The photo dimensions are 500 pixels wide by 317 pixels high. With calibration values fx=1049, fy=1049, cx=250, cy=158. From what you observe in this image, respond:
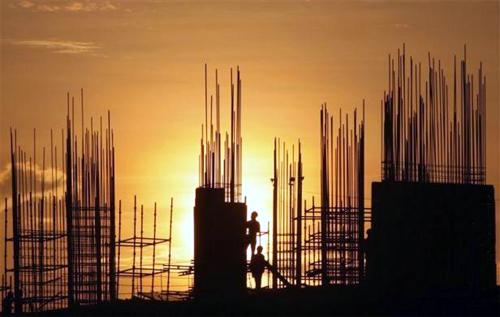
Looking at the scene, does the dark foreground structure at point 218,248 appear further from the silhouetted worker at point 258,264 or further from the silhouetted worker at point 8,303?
the silhouetted worker at point 8,303

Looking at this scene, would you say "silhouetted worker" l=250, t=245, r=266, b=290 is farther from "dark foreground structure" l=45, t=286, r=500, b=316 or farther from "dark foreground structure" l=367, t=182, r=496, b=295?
"dark foreground structure" l=367, t=182, r=496, b=295

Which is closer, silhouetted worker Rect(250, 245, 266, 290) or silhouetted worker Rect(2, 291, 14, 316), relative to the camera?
silhouetted worker Rect(250, 245, 266, 290)

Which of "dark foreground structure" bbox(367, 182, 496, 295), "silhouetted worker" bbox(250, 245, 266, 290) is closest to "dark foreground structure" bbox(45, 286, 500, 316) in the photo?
"dark foreground structure" bbox(367, 182, 496, 295)

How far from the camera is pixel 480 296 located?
57.1ft

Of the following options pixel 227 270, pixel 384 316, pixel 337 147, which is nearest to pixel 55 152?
pixel 337 147

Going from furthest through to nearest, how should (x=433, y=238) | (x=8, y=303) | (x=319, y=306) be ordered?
1. (x=8, y=303)
2. (x=433, y=238)
3. (x=319, y=306)

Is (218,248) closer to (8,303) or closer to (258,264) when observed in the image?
(258,264)

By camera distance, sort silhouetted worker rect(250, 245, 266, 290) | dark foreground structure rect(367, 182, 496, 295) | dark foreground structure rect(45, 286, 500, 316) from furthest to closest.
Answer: silhouetted worker rect(250, 245, 266, 290)
dark foreground structure rect(367, 182, 496, 295)
dark foreground structure rect(45, 286, 500, 316)

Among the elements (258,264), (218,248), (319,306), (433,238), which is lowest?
(319,306)

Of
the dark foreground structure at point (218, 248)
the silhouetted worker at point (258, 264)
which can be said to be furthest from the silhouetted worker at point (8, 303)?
the silhouetted worker at point (258, 264)

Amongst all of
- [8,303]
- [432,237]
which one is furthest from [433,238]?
[8,303]

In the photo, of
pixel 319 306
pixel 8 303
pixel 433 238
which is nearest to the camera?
pixel 319 306

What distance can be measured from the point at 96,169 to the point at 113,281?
8.28 ft

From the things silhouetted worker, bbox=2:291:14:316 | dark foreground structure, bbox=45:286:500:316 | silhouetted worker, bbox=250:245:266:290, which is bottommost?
silhouetted worker, bbox=2:291:14:316
